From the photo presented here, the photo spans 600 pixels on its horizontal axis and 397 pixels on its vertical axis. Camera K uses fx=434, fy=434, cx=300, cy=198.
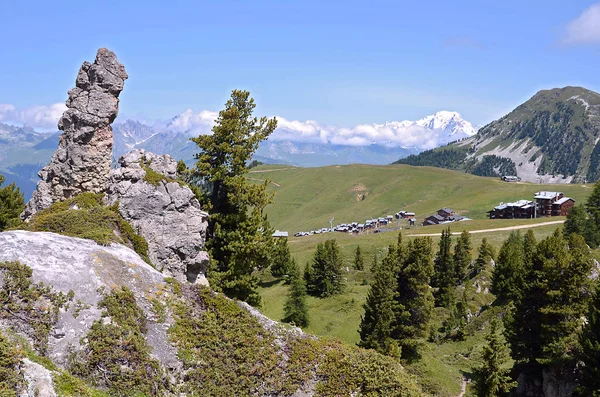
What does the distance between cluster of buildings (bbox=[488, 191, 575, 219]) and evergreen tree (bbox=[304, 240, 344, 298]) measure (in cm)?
9943

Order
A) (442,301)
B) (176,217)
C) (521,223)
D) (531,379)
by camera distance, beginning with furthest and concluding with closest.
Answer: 1. (521,223)
2. (442,301)
3. (531,379)
4. (176,217)

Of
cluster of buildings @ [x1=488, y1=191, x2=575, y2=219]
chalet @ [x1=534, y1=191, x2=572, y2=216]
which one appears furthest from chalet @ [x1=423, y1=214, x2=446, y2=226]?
chalet @ [x1=534, y1=191, x2=572, y2=216]

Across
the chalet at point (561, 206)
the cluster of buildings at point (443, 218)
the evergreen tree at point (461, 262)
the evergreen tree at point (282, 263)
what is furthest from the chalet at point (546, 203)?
the evergreen tree at point (282, 263)

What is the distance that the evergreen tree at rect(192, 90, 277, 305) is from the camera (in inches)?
1352

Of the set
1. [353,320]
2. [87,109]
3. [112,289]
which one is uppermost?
[87,109]

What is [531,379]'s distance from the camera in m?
46.2

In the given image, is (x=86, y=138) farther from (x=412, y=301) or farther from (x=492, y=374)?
(x=412, y=301)

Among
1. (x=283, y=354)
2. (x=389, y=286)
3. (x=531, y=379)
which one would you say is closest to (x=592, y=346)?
(x=531, y=379)

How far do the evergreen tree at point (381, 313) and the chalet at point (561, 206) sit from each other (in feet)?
412

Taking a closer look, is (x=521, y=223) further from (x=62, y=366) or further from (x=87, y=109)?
(x=62, y=366)

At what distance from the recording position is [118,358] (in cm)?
1647

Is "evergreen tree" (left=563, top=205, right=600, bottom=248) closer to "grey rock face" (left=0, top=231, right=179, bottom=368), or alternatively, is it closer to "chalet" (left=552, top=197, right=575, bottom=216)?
"chalet" (left=552, top=197, right=575, bottom=216)

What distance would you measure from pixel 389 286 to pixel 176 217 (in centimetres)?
3429

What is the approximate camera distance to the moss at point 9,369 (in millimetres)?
11814
